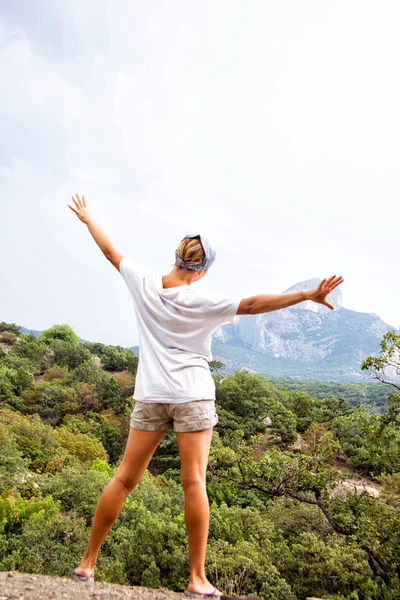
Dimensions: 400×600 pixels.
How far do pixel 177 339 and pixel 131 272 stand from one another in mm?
599

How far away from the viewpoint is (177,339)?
7.56ft

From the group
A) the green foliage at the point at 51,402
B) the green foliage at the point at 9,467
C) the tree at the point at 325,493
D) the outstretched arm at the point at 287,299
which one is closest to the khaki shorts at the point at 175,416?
the outstretched arm at the point at 287,299

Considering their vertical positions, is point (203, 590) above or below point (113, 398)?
below

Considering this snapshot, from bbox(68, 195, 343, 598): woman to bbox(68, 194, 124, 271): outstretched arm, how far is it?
368mm

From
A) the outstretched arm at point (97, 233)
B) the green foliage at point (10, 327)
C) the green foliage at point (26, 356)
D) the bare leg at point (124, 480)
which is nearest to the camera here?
the bare leg at point (124, 480)

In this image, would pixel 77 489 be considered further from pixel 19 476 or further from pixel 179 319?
pixel 179 319

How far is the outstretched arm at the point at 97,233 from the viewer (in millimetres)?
2762

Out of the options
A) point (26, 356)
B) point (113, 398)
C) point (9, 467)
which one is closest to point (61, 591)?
point (9, 467)

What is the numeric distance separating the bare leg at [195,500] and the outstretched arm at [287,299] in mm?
738

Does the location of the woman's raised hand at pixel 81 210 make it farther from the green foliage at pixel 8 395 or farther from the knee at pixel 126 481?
the green foliage at pixel 8 395

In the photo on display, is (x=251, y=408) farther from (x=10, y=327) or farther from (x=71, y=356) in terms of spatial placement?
(x=10, y=327)

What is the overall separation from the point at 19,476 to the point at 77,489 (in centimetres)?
351

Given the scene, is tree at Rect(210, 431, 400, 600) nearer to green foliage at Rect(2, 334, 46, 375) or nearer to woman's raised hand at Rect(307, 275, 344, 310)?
woman's raised hand at Rect(307, 275, 344, 310)

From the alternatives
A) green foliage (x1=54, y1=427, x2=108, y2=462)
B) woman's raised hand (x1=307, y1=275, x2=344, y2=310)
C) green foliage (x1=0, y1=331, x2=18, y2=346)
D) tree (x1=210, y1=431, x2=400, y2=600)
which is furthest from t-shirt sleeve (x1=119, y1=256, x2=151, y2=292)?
green foliage (x1=0, y1=331, x2=18, y2=346)
